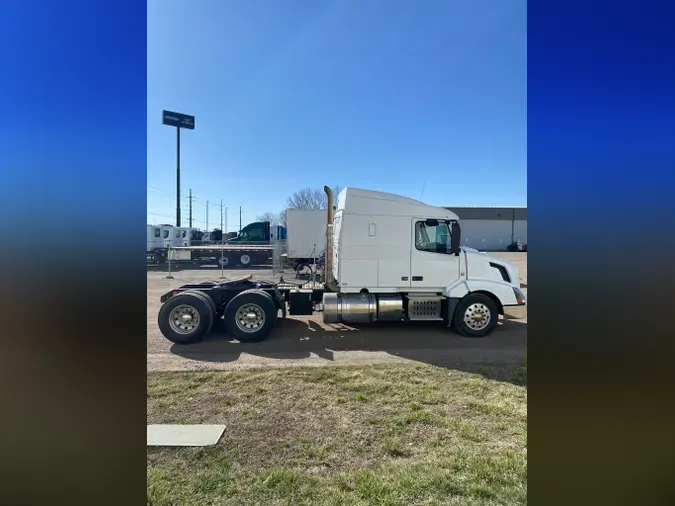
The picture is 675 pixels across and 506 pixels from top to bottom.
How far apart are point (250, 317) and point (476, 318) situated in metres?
4.86

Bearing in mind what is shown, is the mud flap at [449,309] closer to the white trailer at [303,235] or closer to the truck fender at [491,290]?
the truck fender at [491,290]

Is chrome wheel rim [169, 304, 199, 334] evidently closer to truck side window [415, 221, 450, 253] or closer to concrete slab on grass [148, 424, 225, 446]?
concrete slab on grass [148, 424, 225, 446]

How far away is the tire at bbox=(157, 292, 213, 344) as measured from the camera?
21.8 ft

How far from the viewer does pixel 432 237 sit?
24.9 feet

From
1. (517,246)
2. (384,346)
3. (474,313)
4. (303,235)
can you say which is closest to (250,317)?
(384,346)

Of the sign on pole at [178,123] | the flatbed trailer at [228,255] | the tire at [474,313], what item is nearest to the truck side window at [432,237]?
the tire at [474,313]

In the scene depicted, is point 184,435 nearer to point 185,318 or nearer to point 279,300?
point 185,318

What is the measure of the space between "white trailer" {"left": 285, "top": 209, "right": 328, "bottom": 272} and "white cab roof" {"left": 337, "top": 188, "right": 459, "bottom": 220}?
12348 mm

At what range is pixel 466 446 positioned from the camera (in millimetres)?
3098

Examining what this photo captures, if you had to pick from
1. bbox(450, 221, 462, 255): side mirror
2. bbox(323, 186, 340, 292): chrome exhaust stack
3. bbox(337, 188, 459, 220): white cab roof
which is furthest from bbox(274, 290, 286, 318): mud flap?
bbox(450, 221, 462, 255): side mirror

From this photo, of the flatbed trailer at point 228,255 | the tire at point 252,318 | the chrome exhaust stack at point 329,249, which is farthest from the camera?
the flatbed trailer at point 228,255

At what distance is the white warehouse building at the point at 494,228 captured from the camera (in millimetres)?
51625

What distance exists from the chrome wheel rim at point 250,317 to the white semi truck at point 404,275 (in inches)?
13.8
